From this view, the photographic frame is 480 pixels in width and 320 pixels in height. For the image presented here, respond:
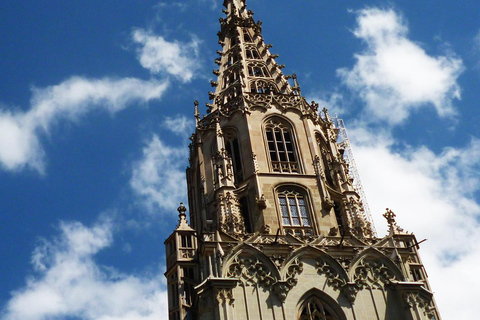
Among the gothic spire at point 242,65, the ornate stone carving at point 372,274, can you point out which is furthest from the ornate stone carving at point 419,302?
the gothic spire at point 242,65

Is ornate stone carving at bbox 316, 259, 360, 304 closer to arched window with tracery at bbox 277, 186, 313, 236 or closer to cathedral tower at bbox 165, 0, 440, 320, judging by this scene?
cathedral tower at bbox 165, 0, 440, 320

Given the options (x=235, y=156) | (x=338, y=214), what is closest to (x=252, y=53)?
(x=235, y=156)

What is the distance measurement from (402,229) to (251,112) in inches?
586

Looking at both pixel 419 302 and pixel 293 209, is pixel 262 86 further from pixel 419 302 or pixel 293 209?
pixel 419 302

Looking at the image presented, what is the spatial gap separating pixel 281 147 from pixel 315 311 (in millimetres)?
16001

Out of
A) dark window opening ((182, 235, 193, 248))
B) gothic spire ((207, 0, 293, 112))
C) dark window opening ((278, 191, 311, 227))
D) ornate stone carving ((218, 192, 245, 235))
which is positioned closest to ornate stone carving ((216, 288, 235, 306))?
ornate stone carving ((218, 192, 245, 235))

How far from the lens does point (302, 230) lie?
151 ft

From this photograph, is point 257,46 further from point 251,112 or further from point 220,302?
point 220,302

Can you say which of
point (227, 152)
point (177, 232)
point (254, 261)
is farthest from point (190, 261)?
point (227, 152)

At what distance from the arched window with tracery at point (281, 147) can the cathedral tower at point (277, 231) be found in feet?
0.27

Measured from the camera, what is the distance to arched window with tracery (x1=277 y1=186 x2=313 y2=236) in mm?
45906

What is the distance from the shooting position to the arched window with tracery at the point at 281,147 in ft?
166

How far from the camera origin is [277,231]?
4259 centimetres

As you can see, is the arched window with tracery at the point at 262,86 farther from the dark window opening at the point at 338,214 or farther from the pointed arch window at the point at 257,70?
the dark window opening at the point at 338,214
